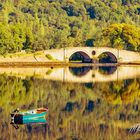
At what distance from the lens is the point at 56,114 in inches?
1524

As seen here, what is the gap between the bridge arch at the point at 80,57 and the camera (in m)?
112

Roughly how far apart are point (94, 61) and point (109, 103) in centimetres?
6608

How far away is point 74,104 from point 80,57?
239 ft

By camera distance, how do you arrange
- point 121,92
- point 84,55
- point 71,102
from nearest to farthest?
point 71,102
point 121,92
point 84,55

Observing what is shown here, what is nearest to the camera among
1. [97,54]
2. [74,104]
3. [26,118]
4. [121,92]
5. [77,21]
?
[26,118]

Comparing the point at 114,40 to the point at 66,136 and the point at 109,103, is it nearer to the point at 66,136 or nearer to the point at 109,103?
the point at 109,103

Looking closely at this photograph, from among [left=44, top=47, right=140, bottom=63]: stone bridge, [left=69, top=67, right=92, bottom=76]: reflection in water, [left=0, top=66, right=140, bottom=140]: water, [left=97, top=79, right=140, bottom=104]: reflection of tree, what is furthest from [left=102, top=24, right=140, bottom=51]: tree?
[left=97, top=79, right=140, bottom=104]: reflection of tree

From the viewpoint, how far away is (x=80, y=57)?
118 meters

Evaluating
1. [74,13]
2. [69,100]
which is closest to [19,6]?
[74,13]

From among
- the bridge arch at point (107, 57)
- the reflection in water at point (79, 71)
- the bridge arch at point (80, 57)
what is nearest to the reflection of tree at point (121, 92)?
the reflection in water at point (79, 71)

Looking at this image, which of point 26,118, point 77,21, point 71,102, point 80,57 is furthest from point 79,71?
point 77,21

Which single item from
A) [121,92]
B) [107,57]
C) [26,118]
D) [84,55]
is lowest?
[121,92]

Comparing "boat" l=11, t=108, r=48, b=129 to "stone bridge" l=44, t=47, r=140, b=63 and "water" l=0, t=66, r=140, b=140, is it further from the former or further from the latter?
"stone bridge" l=44, t=47, r=140, b=63

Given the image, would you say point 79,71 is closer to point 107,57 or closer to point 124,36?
point 107,57
